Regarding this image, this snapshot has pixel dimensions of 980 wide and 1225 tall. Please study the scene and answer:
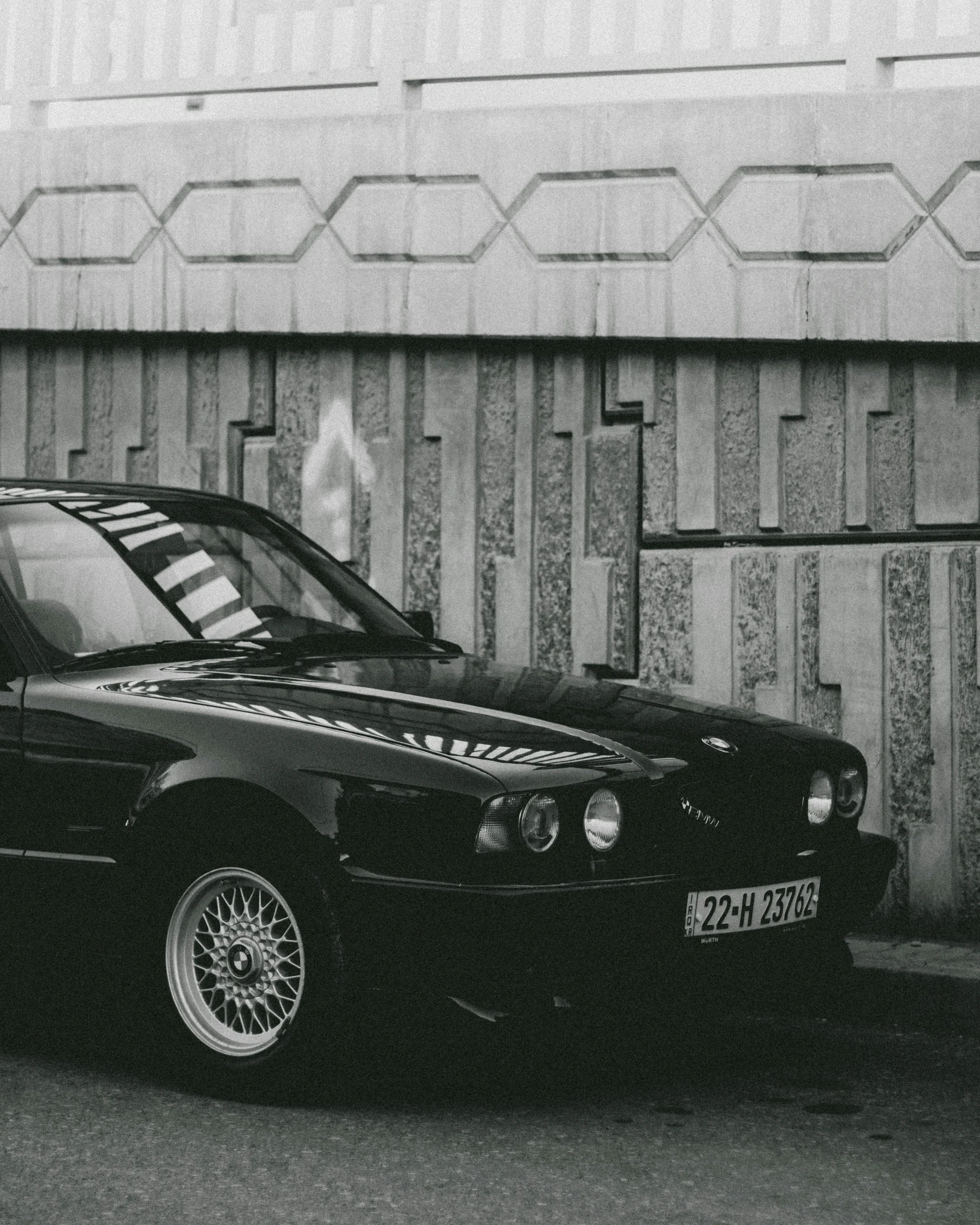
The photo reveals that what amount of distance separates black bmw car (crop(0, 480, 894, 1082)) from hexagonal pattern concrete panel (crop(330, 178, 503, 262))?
2.95 m

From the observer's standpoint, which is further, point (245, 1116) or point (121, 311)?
point (121, 311)

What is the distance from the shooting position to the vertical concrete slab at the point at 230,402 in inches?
336

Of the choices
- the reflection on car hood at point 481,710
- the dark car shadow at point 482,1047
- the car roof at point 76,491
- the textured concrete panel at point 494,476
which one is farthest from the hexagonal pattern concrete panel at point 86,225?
the dark car shadow at point 482,1047

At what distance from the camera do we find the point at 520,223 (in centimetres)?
778

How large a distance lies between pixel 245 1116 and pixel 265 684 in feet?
3.60

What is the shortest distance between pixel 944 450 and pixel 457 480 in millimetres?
2123

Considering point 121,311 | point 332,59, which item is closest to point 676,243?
point 332,59

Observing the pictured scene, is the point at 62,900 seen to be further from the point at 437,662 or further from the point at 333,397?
the point at 333,397

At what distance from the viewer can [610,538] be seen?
25.5ft

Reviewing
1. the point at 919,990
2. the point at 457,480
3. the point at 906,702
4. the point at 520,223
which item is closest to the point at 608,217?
the point at 520,223

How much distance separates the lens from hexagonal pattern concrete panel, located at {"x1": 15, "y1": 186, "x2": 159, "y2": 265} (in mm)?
8570

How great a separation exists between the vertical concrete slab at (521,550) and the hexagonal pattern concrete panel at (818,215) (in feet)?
3.66

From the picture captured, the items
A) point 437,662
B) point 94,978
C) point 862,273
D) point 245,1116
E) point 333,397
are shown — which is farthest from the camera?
point 333,397

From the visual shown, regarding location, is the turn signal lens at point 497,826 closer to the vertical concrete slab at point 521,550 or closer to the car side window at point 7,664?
the car side window at point 7,664
